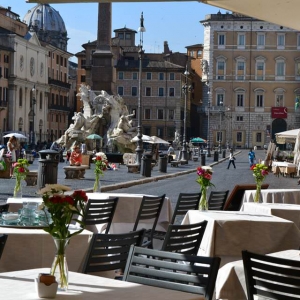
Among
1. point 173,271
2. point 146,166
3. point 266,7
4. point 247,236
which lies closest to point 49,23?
point 146,166

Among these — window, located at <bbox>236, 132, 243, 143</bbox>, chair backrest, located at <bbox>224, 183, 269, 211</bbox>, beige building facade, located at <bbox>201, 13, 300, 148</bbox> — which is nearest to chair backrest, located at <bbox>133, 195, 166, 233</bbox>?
chair backrest, located at <bbox>224, 183, 269, 211</bbox>

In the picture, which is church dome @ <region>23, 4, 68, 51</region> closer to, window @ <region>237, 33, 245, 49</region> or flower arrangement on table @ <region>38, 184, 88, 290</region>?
window @ <region>237, 33, 245, 49</region>

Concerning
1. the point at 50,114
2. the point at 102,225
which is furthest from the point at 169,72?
the point at 102,225

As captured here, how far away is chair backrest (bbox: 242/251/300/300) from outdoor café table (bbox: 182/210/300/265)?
11.0 feet

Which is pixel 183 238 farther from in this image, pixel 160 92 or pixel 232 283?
pixel 160 92

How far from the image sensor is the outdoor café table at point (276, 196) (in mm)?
12523

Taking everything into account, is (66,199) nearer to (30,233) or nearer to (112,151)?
(30,233)

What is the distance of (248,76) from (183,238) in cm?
9342

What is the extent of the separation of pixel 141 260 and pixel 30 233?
194 cm

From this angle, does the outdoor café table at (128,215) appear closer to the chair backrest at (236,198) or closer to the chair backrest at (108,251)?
the chair backrest at (236,198)

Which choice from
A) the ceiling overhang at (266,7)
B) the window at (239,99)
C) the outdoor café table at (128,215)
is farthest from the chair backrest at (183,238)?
the window at (239,99)

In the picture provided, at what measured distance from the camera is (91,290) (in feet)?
15.4

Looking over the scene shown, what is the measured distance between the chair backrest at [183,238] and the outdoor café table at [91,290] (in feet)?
6.39

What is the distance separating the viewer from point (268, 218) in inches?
356
